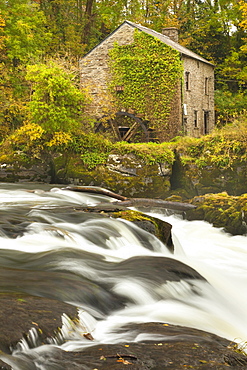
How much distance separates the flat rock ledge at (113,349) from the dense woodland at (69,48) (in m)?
16.0

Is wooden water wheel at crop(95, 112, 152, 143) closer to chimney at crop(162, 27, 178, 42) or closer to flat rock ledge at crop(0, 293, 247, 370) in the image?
chimney at crop(162, 27, 178, 42)

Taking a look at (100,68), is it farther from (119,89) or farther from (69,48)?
(69,48)

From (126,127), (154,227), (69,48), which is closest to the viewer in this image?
(154,227)

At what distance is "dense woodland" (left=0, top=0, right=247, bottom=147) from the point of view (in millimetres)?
20406

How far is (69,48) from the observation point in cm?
3494

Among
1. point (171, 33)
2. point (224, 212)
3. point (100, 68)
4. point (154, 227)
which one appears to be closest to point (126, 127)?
point (100, 68)

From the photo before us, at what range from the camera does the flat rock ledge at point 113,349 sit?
3736 mm

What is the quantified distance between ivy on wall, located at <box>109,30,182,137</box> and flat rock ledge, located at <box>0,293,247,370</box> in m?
23.7

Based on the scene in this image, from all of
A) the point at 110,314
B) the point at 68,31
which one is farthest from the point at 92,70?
the point at 110,314

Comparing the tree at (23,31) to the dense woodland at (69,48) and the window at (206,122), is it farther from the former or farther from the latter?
the window at (206,122)

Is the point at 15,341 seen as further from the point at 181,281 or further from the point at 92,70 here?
the point at 92,70

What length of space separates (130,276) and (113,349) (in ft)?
8.25

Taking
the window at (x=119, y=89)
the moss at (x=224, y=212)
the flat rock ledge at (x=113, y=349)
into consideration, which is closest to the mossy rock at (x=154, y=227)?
the flat rock ledge at (x=113, y=349)

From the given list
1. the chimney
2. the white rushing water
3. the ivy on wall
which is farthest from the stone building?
the white rushing water
